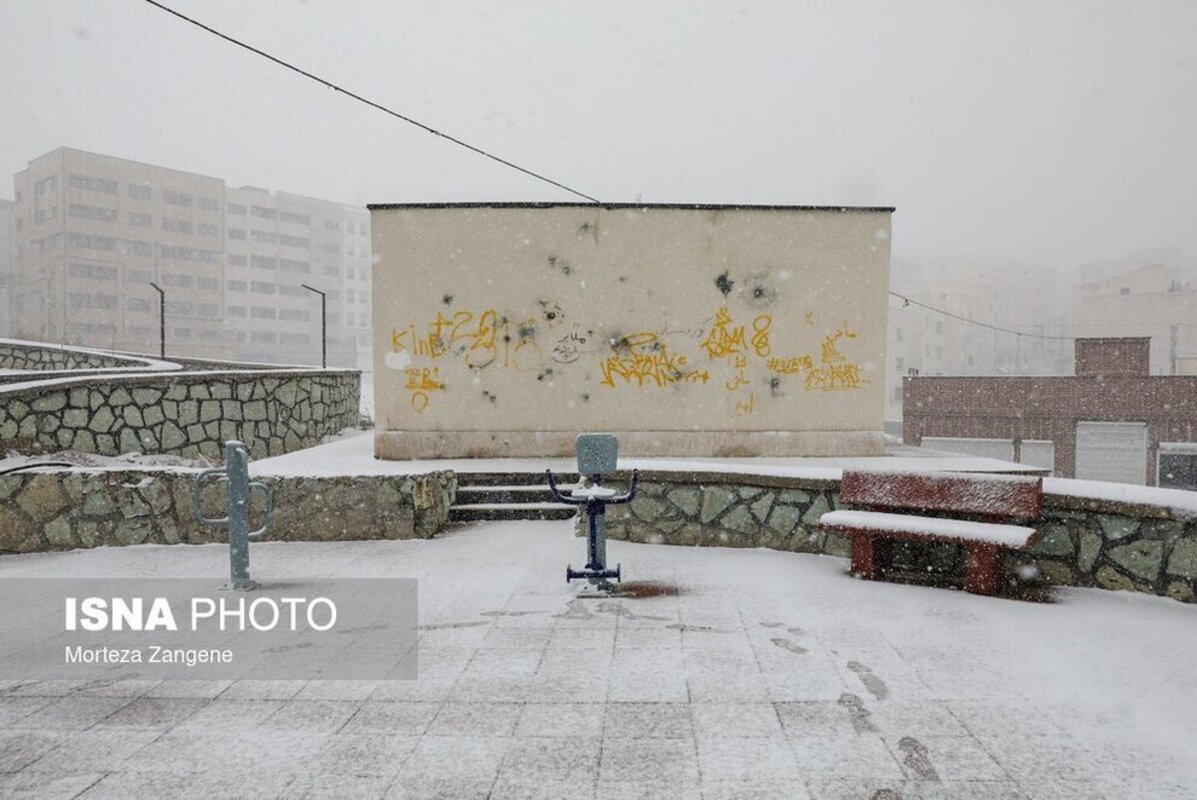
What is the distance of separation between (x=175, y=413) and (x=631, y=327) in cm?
796

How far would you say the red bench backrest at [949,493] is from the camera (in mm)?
6312

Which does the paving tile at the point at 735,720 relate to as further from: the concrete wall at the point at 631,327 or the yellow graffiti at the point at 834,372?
the yellow graffiti at the point at 834,372

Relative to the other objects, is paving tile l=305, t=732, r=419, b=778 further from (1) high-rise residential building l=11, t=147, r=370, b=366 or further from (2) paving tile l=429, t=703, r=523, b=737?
(1) high-rise residential building l=11, t=147, r=370, b=366

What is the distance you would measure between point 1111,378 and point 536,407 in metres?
29.0

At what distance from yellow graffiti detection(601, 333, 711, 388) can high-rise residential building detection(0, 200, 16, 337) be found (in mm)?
85194

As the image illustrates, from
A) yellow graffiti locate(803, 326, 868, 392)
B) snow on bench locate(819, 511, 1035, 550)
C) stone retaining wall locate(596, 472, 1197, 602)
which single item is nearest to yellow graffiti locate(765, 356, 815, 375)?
yellow graffiti locate(803, 326, 868, 392)

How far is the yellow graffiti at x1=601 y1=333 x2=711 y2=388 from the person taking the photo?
11914 mm

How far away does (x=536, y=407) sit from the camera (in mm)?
11820

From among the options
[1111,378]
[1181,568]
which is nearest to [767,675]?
[1181,568]

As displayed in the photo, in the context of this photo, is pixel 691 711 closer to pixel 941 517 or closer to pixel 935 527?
pixel 935 527

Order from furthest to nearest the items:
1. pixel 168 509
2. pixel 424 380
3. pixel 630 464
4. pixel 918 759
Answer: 1. pixel 424 380
2. pixel 630 464
3. pixel 168 509
4. pixel 918 759

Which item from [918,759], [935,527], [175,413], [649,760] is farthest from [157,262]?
[918,759]

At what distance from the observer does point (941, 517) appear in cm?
679

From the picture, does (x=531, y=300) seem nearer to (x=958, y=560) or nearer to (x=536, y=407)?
(x=536, y=407)
